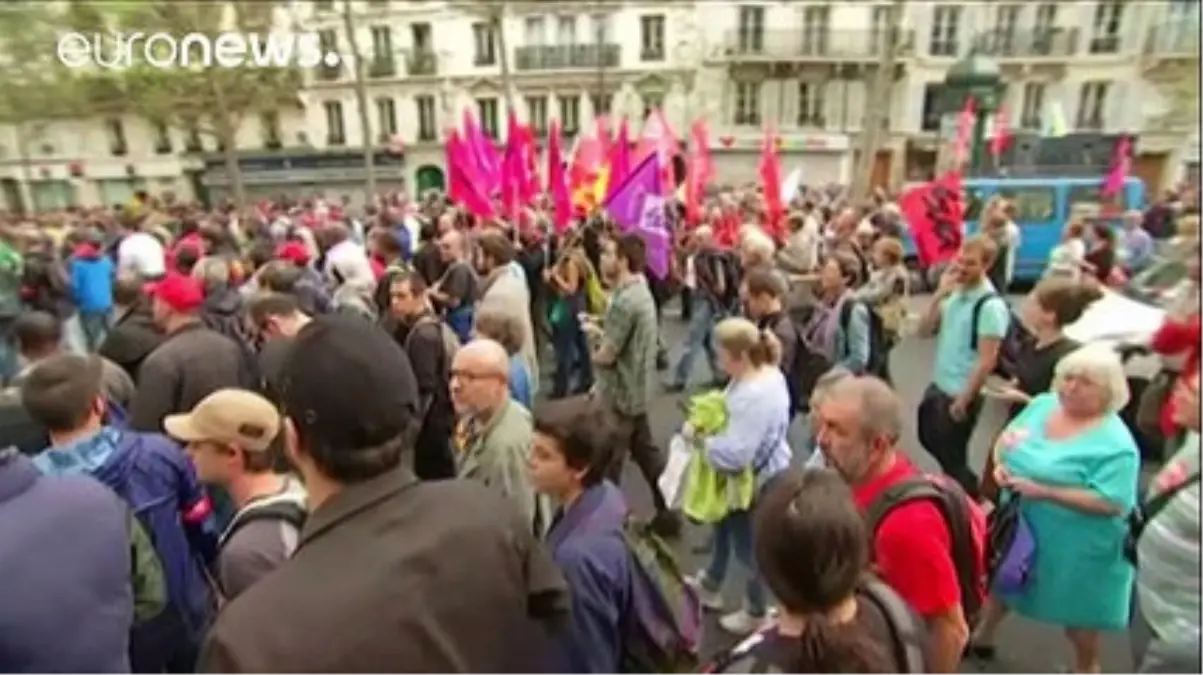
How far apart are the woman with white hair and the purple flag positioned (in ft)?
14.2

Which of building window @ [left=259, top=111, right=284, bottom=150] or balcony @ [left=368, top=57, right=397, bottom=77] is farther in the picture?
balcony @ [left=368, top=57, right=397, bottom=77]

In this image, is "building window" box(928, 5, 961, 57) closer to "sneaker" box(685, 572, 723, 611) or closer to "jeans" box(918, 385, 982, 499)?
"jeans" box(918, 385, 982, 499)

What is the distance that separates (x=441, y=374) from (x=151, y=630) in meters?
1.85

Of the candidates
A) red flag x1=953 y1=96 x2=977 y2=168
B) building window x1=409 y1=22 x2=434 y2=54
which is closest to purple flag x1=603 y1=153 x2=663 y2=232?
red flag x1=953 y1=96 x2=977 y2=168

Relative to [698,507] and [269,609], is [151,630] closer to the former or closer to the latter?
[269,609]

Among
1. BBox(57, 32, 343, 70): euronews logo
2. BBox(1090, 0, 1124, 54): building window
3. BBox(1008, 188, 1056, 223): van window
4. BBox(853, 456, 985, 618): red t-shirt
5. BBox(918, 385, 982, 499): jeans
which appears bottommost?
BBox(918, 385, 982, 499): jeans

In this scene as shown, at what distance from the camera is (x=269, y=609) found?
134 cm

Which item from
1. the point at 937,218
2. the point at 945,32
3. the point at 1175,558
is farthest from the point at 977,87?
the point at 945,32

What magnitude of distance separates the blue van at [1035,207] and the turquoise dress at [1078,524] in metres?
10.1

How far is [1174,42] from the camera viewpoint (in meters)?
1.00

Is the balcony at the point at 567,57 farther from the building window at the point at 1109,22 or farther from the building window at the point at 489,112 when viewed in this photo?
the building window at the point at 1109,22

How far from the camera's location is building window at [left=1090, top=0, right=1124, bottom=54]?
1.66 meters

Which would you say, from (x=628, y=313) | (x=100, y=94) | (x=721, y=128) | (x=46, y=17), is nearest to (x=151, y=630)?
(x=46, y=17)

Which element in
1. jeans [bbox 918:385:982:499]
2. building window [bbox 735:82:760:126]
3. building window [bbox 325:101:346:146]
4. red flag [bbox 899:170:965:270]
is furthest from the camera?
building window [bbox 735:82:760:126]
